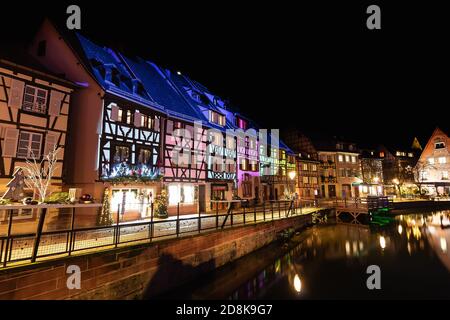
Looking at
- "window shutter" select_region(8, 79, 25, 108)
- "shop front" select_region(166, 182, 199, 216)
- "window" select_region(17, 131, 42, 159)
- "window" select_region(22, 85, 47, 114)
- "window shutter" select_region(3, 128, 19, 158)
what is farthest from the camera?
"shop front" select_region(166, 182, 199, 216)

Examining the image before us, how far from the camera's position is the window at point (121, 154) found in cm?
1641

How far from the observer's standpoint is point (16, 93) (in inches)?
520

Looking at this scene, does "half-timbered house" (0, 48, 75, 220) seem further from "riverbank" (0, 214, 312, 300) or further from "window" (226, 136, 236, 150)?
"window" (226, 136, 236, 150)

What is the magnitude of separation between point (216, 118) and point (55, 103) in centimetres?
Answer: 1458

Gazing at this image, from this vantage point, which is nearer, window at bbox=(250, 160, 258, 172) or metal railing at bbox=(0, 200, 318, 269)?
metal railing at bbox=(0, 200, 318, 269)

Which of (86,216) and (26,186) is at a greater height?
(26,186)

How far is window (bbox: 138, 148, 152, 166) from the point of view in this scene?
18.0 metres

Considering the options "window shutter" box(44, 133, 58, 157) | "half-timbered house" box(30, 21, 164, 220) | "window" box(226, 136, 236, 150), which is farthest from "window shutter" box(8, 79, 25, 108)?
"window" box(226, 136, 236, 150)

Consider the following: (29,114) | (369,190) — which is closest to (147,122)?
(29,114)

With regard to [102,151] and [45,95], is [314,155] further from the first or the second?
[45,95]

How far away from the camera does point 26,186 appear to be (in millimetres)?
13414

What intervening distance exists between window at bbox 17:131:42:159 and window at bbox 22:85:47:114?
1.48m
